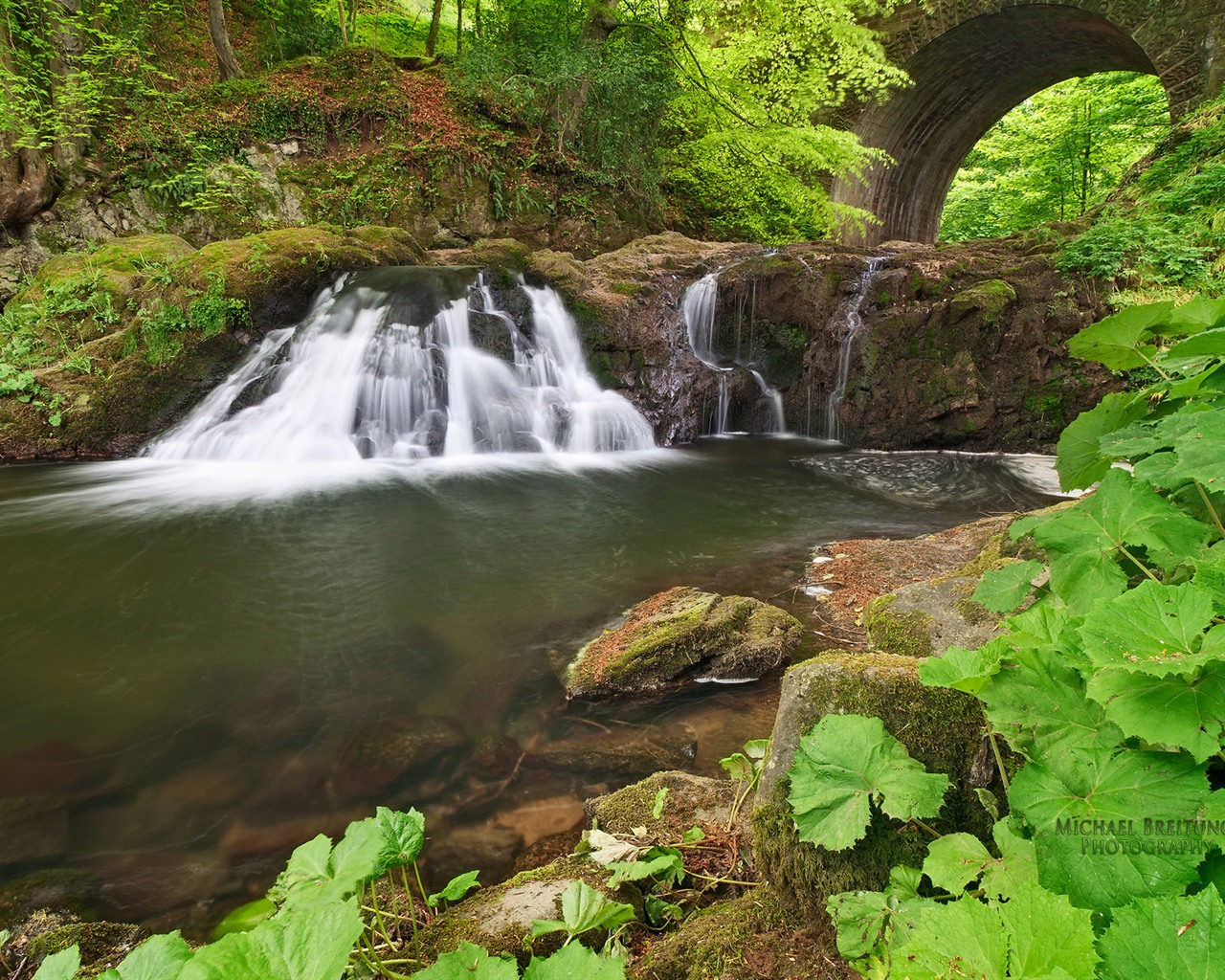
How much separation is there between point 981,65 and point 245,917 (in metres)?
18.6

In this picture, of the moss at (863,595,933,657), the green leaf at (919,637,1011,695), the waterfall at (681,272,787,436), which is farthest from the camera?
the waterfall at (681,272,787,436)

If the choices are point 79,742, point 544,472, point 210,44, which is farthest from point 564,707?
point 210,44

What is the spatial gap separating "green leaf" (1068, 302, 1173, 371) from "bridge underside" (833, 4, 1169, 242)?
13.6 metres

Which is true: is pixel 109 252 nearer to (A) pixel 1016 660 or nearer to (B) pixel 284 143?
(B) pixel 284 143

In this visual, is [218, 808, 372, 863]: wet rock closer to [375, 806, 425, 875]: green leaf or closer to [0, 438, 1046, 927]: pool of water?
[0, 438, 1046, 927]: pool of water

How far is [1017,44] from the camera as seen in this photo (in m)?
12.9

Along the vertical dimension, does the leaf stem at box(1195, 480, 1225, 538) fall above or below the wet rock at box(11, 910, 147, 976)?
above

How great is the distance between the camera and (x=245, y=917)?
1.91m

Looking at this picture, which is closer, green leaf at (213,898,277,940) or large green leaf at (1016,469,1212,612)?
large green leaf at (1016,469,1212,612)

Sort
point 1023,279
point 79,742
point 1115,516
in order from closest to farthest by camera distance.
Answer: point 1115,516 → point 79,742 → point 1023,279

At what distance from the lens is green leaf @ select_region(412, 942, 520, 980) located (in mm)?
792

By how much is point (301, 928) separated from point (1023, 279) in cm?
1065

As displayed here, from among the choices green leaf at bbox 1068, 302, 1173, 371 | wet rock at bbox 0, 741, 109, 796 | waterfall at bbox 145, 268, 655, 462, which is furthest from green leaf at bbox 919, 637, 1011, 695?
waterfall at bbox 145, 268, 655, 462

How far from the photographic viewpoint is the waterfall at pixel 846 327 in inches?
360
